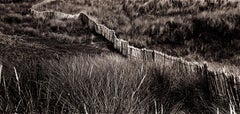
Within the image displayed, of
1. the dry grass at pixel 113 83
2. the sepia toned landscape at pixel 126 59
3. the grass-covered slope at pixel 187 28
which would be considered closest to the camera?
the sepia toned landscape at pixel 126 59

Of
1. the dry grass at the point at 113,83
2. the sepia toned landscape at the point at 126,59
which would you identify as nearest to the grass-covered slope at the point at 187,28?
the sepia toned landscape at the point at 126,59

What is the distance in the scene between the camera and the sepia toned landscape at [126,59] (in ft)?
8.20

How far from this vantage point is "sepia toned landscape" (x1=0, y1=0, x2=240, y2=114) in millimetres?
2500

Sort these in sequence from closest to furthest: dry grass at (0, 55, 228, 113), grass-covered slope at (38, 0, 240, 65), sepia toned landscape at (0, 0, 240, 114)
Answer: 1. sepia toned landscape at (0, 0, 240, 114)
2. dry grass at (0, 55, 228, 113)
3. grass-covered slope at (38, 0, 240, 65)

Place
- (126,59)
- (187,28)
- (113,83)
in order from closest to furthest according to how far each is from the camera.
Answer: (113,83) < (126,59) < (187,28)

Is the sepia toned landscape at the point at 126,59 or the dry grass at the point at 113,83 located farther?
the dry grass at the point at 113,83

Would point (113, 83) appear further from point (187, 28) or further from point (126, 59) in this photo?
point (187, 28)

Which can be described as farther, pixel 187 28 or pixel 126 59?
pixel 187 28

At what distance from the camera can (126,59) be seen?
14.8ft

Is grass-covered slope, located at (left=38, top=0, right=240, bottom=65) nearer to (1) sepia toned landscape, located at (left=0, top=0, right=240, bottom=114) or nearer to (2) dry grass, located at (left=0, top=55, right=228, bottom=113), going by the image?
(1) sepia toned landscape, located at (left=0, top=0, right=240, bottom=114)

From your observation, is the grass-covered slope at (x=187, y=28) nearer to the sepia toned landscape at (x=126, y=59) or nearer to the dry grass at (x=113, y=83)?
the sepia toned landscape at (x=126, y=59)

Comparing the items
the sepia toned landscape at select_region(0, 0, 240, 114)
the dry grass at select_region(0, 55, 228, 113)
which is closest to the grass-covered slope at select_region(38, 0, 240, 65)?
the sepia toned landscape at select_region(0, 0, 240, 114)

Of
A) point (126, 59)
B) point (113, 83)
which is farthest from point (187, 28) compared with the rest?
point (113, 83)

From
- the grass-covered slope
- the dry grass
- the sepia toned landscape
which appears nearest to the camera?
the sepia toned landscape
